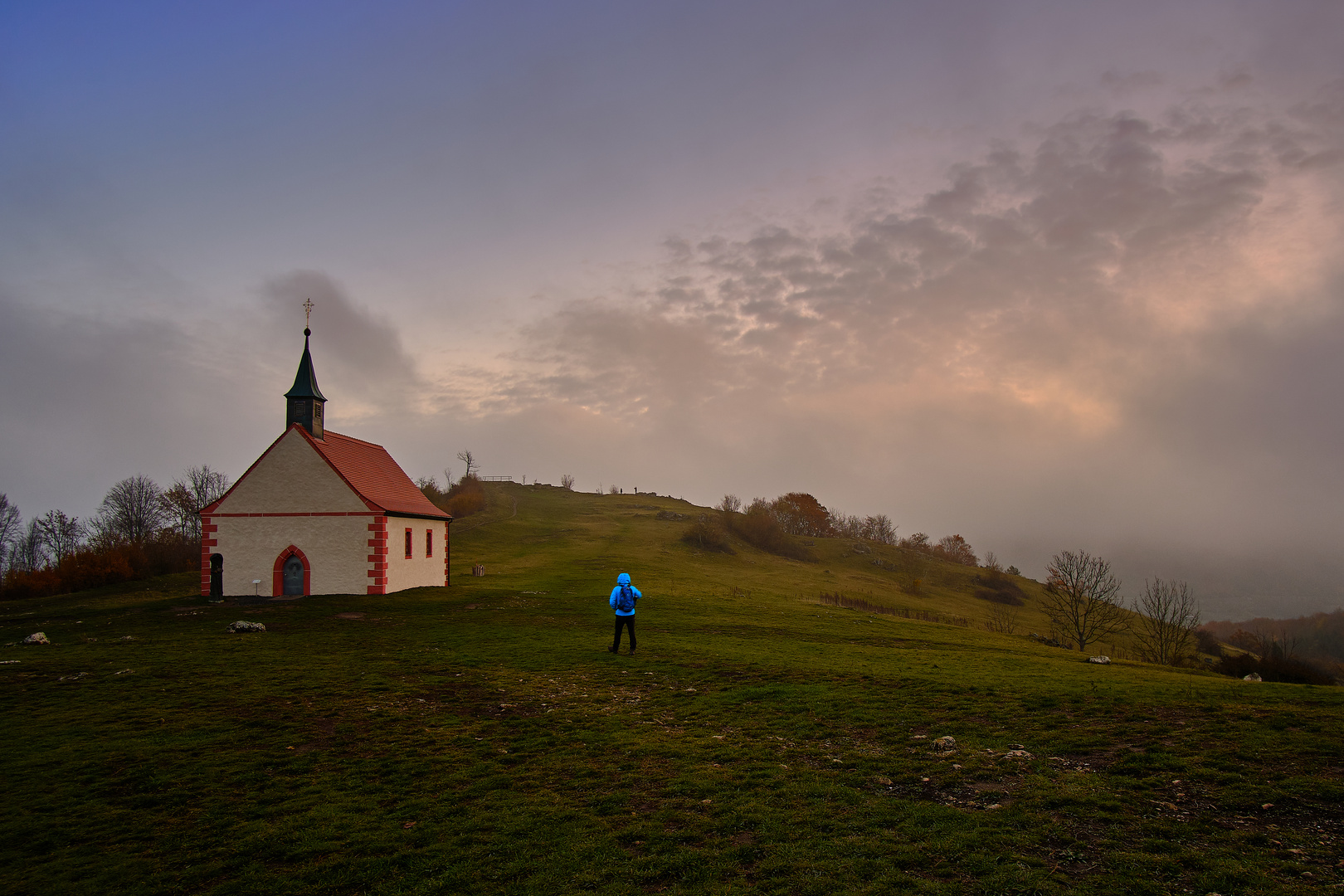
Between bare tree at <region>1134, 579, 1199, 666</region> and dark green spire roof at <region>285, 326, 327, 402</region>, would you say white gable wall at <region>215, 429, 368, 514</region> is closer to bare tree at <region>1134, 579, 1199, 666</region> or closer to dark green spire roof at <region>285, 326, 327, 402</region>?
dark green spire roof at <region>285, 326, 327, 402</region>

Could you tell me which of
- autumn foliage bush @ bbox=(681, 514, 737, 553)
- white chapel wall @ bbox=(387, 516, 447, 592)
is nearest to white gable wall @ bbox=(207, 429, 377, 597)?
white chapel wall @ bbox=(387, 516, 447, 592)

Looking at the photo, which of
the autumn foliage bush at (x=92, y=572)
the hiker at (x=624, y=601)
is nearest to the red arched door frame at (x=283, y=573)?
the hiker at (x=624, y=601)

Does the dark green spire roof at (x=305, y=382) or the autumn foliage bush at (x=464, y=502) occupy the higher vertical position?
the dark green spire roof at (x=305, y=382)

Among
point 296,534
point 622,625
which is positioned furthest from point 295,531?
point 622,625

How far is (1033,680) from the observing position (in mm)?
17734

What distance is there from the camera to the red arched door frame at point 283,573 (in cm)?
3634

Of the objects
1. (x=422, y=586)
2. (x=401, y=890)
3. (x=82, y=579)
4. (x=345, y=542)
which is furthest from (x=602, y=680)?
(x=82, y=579)

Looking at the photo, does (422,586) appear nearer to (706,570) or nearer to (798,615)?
(798,615)

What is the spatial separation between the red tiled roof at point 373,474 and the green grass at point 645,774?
52.9 feet

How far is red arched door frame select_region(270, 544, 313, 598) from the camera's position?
36.3 metres

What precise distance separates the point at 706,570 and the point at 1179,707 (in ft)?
167

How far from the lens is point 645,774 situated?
10.2 meters

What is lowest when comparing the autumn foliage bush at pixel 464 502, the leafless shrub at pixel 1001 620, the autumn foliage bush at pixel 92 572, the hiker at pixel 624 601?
the leafless shrub at pixel 1001 620

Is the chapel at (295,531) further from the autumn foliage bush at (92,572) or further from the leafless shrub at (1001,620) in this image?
the leafless shrub at (1001,620)
